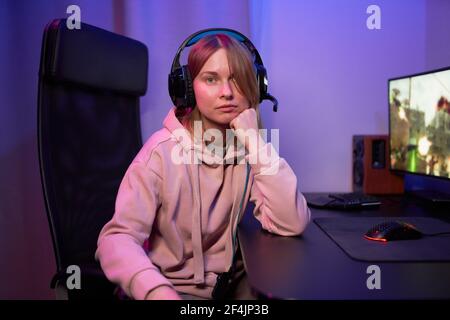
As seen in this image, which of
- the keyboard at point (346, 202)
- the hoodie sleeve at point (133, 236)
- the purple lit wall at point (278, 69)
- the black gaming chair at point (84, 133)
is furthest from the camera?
the purple lit wall at point (278, 69)

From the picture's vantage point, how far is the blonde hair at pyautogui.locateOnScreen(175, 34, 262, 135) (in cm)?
87

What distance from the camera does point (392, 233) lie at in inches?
29.8

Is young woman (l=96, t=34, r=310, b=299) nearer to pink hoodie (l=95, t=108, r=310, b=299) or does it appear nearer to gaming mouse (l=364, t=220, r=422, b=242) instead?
pink hoodie (l=95, t=108, r=310, b=299)

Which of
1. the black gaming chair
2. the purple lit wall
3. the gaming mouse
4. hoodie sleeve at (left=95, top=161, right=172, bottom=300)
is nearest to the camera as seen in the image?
hoodie sleeve at (left=95, top=161, right=172, bottom=300)

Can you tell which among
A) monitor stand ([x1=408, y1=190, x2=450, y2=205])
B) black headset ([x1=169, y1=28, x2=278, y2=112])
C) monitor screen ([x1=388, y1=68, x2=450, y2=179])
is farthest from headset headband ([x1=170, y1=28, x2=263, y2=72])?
monitor stand ([x1=408, y1=190, x2=450, y2=205])

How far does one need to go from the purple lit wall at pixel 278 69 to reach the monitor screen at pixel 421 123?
0.50ft

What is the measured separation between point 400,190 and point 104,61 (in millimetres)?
1099

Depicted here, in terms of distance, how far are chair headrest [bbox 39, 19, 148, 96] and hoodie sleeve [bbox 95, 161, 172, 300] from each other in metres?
0.31

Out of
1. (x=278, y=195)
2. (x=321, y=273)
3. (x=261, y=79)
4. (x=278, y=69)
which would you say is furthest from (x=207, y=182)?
(x=278, y=69)

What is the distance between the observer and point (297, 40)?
147cm

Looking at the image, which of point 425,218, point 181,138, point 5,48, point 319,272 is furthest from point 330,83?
point 5,48

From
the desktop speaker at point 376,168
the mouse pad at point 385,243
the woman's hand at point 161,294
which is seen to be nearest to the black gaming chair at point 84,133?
the woman's hand at point 161,294

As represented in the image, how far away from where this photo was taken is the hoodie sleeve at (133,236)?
0.64m

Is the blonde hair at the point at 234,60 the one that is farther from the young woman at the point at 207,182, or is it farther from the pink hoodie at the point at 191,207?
the pink hoodie at the point at 191,207
